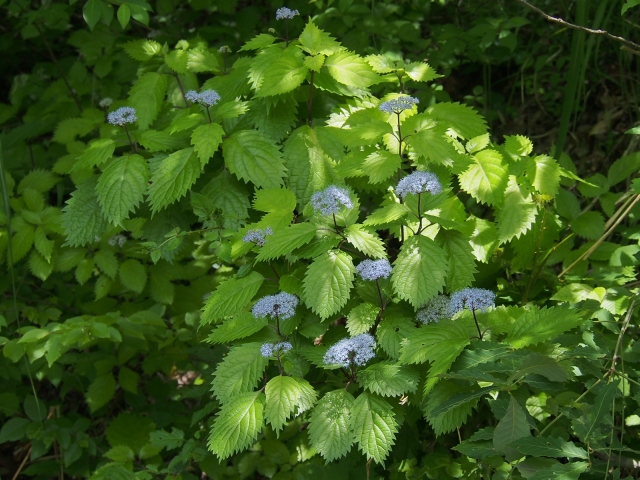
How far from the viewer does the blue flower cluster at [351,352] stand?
1512 mm

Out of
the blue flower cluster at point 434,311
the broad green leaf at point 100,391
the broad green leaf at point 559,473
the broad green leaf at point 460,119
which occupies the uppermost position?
the broad green leaf at point 460,119

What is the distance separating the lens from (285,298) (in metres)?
1.62

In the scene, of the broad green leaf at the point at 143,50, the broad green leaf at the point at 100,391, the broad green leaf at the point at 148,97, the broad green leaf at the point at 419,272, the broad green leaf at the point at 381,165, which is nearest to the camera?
the broad green leaf at the point at 419,272

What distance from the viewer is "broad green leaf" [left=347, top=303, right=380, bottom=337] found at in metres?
1.62

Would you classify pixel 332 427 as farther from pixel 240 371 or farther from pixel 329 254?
Answer: pixel 329 254

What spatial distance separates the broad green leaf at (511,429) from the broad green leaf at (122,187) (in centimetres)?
111

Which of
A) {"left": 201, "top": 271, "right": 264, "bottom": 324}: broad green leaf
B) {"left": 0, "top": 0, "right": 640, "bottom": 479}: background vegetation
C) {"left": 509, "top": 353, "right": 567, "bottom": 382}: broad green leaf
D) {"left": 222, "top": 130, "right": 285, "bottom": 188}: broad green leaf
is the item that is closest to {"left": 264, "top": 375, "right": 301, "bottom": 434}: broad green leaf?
{"left": 0, "top": 0, "right": 640, "bottom": 479}: background vegetation

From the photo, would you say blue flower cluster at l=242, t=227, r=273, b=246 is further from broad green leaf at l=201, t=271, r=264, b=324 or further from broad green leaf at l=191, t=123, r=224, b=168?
broad green leaf at l=191, t=123, r=224, b=168

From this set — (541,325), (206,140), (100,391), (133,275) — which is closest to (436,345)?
(541,325)

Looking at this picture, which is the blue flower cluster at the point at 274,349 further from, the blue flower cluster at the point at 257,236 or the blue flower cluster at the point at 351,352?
the blue flower cluster at the point at 257,236

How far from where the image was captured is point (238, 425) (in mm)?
1506

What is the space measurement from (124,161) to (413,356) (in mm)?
1006

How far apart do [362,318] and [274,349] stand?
0.74ft

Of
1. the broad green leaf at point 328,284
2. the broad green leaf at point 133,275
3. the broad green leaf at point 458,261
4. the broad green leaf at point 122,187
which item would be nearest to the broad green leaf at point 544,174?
the broad green leaf at point 458,261
